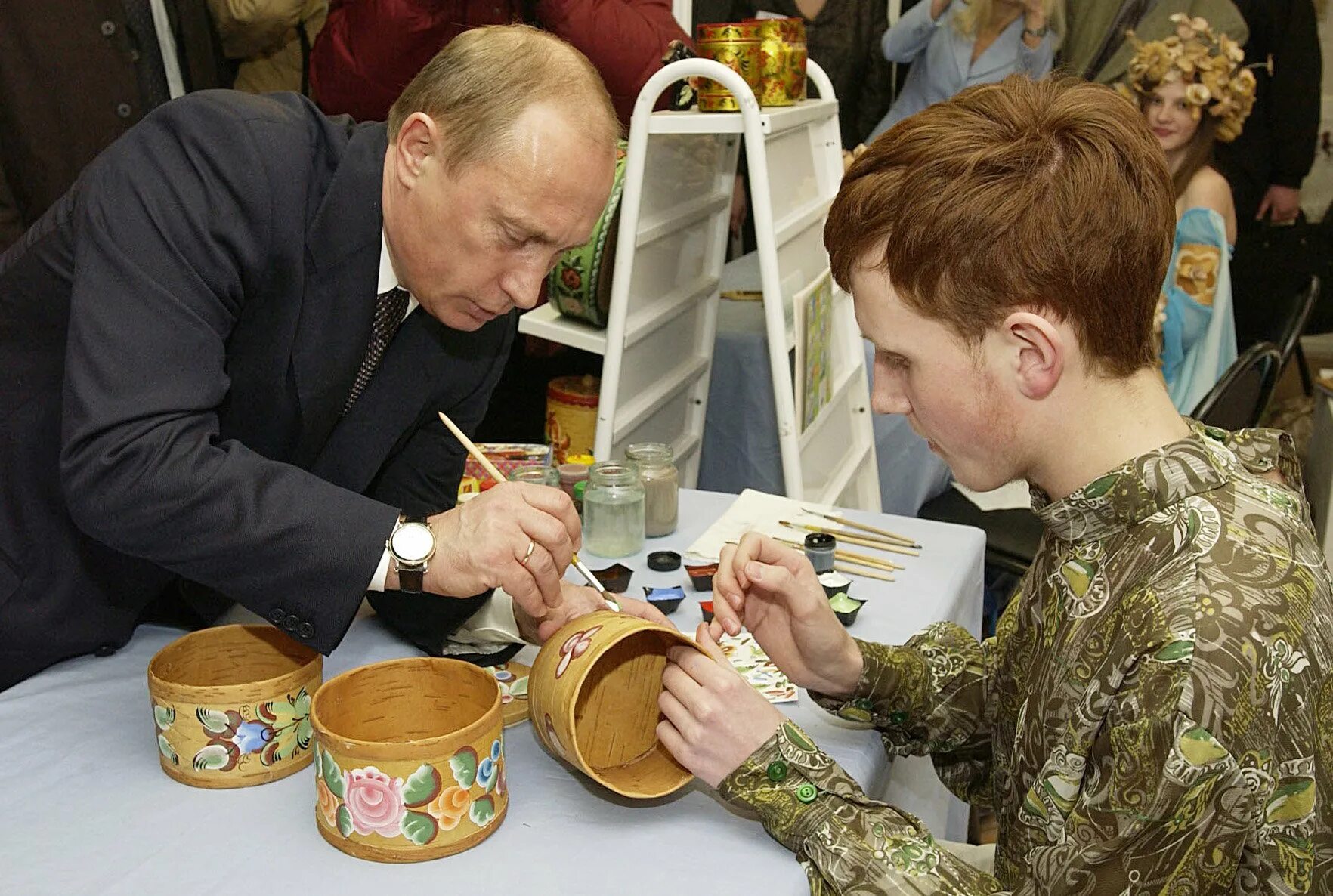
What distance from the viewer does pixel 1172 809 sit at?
0.92 meters

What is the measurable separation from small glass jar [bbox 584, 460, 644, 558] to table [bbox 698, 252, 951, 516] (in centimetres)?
105

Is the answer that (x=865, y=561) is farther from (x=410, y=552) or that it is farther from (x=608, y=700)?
(x=410, y=552)

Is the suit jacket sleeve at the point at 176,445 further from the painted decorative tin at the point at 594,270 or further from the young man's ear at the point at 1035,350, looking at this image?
the painted decorative tin at the point at 594,270

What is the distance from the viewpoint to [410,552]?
123 centimetres

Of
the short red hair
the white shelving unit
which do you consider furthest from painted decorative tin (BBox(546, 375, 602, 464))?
the short red hair

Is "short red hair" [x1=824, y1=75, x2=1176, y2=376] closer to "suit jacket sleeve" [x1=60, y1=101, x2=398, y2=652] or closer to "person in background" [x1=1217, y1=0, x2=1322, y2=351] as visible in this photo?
"suit jacket sleeve" [x1=60, y1=101, x2=398, y2=652]

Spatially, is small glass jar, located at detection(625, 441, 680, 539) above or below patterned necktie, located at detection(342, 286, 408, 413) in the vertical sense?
below

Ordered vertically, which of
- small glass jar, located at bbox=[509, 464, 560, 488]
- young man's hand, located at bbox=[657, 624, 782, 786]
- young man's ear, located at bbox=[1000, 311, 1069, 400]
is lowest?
small glass jar, located at bbox=[509, 464, 560, 488]

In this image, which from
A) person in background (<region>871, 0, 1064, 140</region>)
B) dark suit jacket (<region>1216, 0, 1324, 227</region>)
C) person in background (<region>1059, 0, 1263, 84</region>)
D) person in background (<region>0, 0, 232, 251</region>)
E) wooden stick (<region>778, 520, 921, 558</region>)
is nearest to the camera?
wooden stick (<region>778, 520, 921, 558</region>)

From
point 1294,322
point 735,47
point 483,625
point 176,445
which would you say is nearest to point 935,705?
point 483,625

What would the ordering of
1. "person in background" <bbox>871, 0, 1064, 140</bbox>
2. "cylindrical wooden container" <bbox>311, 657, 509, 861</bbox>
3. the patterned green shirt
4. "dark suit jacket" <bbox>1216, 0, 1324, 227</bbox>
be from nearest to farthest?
the patterned green shirt, "cylindrical wooden container" <bbox>311, 657, 509, 861</bbox>, "person in background" <bbox>871, 0, 1064, 140</bbox>, "dark suit jacket" <bbox>1216, 0, 1324, 227</bbox>

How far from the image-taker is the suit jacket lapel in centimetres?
142

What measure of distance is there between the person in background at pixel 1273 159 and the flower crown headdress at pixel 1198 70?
1.00 feet

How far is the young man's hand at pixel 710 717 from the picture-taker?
3.79ft
